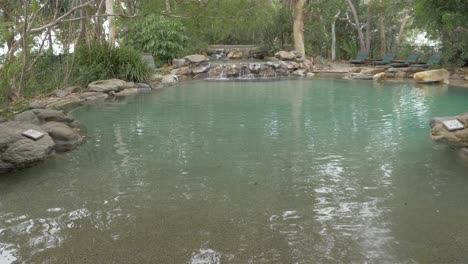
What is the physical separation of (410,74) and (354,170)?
11.4 meters

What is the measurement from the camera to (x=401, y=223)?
3.59 metres

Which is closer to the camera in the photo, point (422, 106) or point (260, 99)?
point (422, 106)

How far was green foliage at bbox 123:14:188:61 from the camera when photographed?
56.9 feet

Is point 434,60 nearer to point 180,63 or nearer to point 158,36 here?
point 180,63

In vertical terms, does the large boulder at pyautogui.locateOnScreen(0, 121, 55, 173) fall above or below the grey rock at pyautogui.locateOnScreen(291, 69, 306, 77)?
below

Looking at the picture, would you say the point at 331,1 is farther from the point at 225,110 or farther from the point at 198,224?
the point at 198,224

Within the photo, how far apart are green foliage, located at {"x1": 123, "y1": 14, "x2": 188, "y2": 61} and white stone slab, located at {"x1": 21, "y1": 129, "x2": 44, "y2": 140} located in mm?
12278

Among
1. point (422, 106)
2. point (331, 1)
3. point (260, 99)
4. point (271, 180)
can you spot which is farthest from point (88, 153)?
point (331, 1)

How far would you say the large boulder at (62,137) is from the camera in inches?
239

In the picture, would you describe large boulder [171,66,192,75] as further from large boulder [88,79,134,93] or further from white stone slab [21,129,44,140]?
white stone slab [21,129,44,140]

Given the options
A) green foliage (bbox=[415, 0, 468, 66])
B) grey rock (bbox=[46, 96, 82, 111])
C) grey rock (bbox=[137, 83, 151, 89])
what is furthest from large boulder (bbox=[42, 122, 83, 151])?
green foliage (bbox=[415, 0, 468, 66])

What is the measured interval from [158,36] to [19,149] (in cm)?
1299

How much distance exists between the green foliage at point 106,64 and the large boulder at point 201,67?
3.85 m

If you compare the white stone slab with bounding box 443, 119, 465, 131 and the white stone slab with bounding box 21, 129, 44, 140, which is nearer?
the white stone slab with bounding box 21, 129, 44, 140
